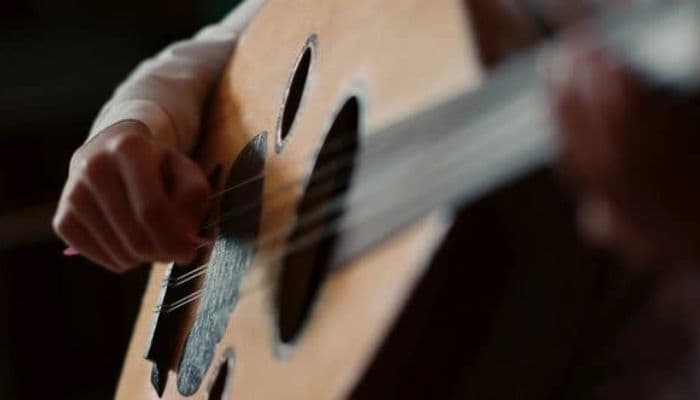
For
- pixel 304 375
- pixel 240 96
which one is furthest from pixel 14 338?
pixel 304 375

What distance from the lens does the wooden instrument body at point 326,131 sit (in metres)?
0.39

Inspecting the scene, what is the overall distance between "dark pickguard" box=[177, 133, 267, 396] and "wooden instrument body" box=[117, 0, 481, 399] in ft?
0.03

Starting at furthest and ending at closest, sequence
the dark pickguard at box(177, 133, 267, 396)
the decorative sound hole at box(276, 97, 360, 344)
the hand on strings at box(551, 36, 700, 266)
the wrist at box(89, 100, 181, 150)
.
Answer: the wrist at box(89, 100, 181, 150), the dark pickguard at box(177, 133, 267, 396), the decorative sound hole at box(276, 97, 360, 344), the hand on strings at box(551, 36, 700, 266)

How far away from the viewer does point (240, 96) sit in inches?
29.2

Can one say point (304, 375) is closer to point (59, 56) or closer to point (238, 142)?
point (238, 142)

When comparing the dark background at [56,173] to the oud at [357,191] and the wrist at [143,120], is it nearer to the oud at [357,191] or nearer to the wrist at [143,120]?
the wrist at [143,120]

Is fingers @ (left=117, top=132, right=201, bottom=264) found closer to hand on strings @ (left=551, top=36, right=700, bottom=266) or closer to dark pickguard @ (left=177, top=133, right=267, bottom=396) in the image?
dark pickguard @ (left=177, top=133, right=267, bottom=396)

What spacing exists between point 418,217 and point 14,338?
1.32 m

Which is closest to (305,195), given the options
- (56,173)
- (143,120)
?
(143,120)

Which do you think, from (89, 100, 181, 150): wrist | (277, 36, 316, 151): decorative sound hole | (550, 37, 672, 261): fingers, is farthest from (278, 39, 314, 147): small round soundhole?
(550, 37, 672, 261): fingers

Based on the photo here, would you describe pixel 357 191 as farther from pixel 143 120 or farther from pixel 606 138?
pixel 143 120

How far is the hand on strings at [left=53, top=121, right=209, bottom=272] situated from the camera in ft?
2.05

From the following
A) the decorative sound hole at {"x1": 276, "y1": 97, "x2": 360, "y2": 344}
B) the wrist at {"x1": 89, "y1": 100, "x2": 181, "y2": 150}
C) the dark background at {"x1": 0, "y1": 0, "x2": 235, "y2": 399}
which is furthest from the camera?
the dark background at {"x1": 0, "y1": 0, "x2": 235, "y2": 399}

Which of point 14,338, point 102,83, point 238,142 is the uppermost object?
point 238,142
